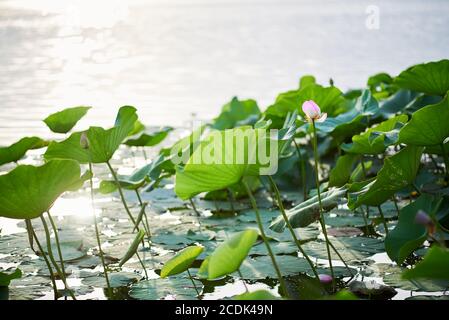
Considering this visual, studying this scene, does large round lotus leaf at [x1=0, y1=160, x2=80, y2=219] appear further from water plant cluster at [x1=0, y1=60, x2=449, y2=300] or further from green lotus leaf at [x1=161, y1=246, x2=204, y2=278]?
green lotus leaf at [x1=161, y1=246, x2=204, y2=278]

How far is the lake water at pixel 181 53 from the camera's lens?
12.2ft

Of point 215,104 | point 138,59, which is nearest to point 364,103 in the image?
point 215,104

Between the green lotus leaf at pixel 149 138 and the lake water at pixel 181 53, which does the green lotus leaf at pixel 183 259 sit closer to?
the green lotus leaf at pixel 149 138

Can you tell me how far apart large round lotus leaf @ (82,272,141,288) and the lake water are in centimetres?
126

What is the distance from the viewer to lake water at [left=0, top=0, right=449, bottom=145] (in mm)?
3705

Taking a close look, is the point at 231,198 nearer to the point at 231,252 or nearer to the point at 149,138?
the point at 149,138

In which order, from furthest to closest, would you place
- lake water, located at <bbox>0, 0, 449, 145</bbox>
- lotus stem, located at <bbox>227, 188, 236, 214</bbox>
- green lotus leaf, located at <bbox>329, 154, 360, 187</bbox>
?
lake water, located at <bbox>0, 0, 449, 145</bbox>, lotus stem, located at <bbox>227, 188, 236, 214</bbox>, green lotus leaf, located at <bbox>329, 154, 360, 187</bbox>

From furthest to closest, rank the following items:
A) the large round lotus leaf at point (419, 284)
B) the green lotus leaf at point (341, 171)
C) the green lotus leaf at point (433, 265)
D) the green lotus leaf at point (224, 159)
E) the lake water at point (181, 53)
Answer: the lake water at point (181, 53) → the green lotus leaf at point (341, 171) → the large round lotus leaf at point (419, 284) → the green lotus leaf at point (224, 159) → the green lotus leaf at point (433, 265)

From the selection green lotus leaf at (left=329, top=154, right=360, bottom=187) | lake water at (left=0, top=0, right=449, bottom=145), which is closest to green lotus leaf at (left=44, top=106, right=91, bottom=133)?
green lotus leaf at (left=329, top=154, right=360, bottom=187)

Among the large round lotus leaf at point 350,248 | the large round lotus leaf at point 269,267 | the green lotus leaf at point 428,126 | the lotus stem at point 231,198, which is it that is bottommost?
the lotus stem at point 231,198

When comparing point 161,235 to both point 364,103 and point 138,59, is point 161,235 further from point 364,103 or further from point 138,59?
point 138,59

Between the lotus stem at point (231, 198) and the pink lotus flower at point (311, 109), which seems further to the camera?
the lotus stem at point (231, 198)

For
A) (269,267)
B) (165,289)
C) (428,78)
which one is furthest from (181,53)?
(165,289)

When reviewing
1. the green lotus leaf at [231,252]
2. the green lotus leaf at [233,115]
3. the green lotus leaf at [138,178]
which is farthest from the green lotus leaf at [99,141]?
the green lotus leaf at [233,115]
